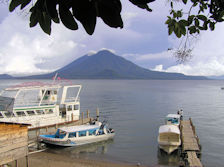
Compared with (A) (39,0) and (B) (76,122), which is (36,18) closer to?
(A) (39,0)

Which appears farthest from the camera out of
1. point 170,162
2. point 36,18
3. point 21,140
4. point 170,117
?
point 170,117

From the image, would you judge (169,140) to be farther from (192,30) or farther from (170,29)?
(170,29)

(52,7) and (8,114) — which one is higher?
(52,7)

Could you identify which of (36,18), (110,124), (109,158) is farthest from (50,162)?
(36,18)

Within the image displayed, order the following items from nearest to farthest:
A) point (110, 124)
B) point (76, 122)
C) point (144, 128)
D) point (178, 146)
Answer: point (178, 146)
point (76, 122)
point (144, 128)
point (110, 124)

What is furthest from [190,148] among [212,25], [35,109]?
[212,25]

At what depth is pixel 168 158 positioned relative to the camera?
2203 centimetres

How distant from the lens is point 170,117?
3192 cm

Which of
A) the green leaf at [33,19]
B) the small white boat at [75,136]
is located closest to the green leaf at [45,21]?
the green leaf at [33,19]

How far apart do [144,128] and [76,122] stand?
442 inches

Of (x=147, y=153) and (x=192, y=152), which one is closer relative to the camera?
(x=192, y=152)

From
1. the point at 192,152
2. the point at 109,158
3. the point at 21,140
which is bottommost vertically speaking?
the point at 109,158

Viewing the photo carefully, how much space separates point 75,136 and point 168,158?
33.8 ft

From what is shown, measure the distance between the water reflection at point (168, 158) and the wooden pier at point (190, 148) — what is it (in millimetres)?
966
